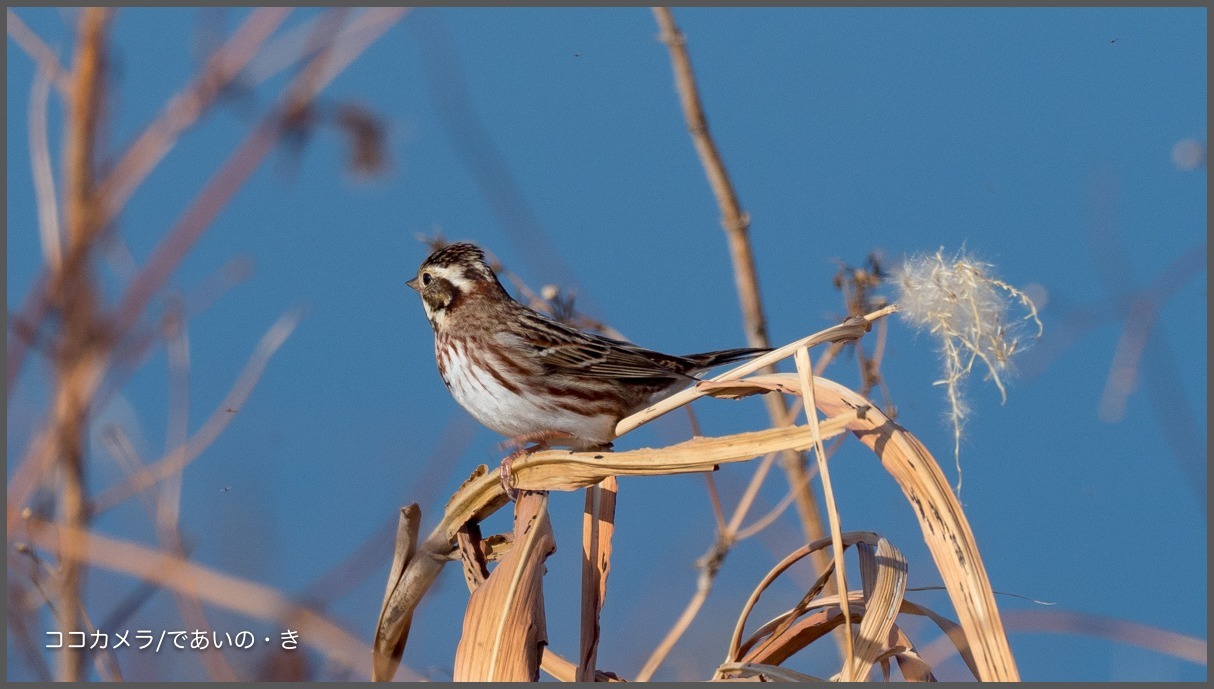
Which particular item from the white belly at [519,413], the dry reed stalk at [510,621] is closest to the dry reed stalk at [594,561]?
the dry reed stalk at [510,621]

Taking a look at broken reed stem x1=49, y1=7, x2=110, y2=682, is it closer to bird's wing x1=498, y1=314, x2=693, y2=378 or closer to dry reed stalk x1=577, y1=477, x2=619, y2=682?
dry reed stalk x1=577, y1=477, x2=619, y2=682

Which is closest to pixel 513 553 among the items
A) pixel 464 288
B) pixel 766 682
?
pixel 766 682

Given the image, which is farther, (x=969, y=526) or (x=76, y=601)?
(x=76, y=601)

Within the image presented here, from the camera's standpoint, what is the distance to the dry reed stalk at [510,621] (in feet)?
5.65

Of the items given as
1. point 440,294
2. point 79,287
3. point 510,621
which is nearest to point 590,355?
point 440,294

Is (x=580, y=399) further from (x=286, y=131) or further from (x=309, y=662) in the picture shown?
(x=286, y=131)

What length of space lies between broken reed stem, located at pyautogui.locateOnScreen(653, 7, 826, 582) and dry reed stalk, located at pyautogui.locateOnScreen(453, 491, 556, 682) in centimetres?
150

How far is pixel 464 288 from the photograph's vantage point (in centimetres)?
428

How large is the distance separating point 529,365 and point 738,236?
3.33 ft

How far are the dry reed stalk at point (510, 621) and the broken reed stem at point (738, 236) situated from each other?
1500 millimetres

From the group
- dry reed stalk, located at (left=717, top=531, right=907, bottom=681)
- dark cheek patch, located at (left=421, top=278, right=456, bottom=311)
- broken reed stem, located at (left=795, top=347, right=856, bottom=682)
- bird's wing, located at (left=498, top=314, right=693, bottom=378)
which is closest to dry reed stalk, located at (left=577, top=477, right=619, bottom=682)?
dry reed stalk, located at (left=717, top=531, right=907, bottom=681)

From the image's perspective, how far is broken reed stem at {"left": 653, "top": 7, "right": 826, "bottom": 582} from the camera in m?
3.30

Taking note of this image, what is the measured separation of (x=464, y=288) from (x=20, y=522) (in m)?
2.55

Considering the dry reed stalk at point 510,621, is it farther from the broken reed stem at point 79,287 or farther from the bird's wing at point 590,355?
the bird's wing at point 590,355
